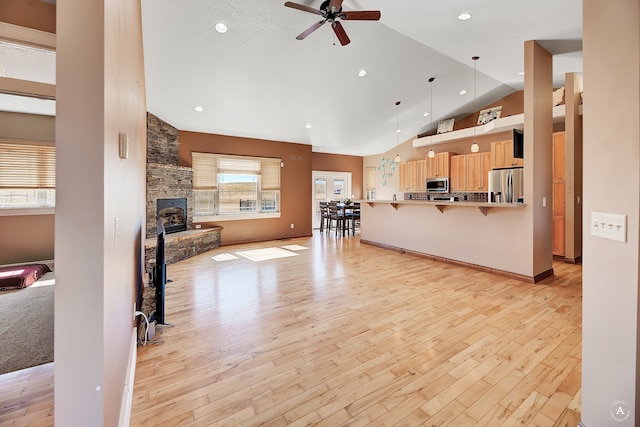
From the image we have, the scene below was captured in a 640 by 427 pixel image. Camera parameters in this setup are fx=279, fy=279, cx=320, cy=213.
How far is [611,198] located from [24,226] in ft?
21.2

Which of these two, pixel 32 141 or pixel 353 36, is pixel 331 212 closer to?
pixel 353 36

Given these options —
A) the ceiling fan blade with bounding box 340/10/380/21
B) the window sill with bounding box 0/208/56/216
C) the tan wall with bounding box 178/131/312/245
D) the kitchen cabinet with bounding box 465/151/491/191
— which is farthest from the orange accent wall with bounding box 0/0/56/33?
the kitchen cabinet with bounding box 465/151/491/191

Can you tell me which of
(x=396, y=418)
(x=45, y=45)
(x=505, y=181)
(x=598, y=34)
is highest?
(x=45, y=45)

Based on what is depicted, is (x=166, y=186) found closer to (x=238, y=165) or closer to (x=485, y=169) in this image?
(x=238, y=165)

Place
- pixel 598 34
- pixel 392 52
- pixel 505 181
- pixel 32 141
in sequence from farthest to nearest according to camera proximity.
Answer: pixel 505 181
pixel 392 52
pixel 32 141
pixel 598 34

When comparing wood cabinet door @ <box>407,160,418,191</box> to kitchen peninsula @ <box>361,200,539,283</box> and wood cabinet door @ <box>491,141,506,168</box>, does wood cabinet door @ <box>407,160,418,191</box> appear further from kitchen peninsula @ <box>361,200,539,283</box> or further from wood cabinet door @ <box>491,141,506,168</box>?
kitchen peninsula @ <box>361,200,539,283</box>

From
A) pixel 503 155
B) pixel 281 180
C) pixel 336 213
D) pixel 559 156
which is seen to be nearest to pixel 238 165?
pixel 281 180

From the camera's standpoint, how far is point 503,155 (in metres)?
6.43

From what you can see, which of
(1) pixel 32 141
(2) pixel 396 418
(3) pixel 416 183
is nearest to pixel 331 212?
(3) pixel 416 183

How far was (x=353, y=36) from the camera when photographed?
13.4 ft

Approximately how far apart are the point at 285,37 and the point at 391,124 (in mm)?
4430

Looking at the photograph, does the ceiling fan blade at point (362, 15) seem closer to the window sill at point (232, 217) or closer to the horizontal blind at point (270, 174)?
the horizontal blind at point (270, 174)

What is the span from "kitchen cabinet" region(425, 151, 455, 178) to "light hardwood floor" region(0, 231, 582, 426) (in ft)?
14.5

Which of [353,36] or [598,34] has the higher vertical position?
[353,36]
